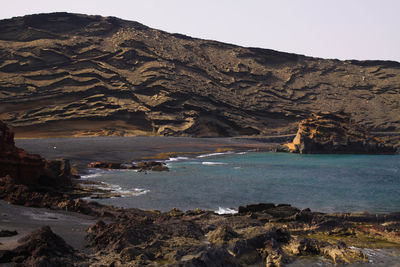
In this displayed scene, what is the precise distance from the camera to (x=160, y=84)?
332 feet

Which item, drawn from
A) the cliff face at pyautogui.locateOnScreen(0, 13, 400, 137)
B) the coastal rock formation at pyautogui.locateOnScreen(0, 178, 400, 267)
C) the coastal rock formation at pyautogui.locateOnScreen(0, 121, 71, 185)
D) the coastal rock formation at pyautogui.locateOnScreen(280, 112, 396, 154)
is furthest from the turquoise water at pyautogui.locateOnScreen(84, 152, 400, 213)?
the cliff face at pyautogui.locateOnScreen(0, 13, 400, 137)

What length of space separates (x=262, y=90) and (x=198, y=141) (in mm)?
44151

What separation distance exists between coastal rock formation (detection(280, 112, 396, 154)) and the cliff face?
2456cm

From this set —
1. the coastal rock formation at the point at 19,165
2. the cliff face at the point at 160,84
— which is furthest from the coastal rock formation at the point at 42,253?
the cliff face at the point at 160,84

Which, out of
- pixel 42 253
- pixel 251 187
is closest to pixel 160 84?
pixel 251 187

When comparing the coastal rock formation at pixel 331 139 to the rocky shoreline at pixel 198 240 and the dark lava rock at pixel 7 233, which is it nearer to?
the rocky shoreline at pixel 198 240

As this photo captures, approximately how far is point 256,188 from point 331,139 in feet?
160

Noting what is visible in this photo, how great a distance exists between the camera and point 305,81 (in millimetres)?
123750

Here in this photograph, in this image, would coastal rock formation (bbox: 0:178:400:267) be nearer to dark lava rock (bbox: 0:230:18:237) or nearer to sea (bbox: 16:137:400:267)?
sea (bbox: 16:137:400:267)

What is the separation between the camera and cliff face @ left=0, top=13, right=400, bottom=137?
94.0 meters

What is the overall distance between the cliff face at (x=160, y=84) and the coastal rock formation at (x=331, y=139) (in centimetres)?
2456

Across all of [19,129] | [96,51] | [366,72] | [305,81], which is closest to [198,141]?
[19,129]

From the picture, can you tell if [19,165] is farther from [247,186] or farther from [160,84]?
[160,84]

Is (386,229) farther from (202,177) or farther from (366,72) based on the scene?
(366,72)
